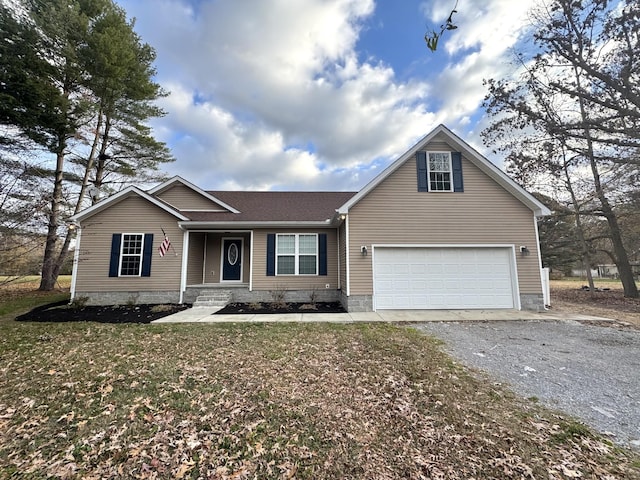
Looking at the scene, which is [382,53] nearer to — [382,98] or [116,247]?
[382,98]

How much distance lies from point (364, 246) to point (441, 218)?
2.96 m

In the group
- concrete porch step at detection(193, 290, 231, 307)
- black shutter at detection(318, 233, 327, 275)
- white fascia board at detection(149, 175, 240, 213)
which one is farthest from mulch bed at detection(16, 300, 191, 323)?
black shutter at detection(318, 233, 327, 275)

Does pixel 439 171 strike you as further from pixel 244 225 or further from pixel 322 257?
pixel 244 225

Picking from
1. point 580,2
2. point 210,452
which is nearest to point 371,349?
point 210,452

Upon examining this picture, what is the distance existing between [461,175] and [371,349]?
7.52 m

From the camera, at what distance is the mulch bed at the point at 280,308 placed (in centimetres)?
915

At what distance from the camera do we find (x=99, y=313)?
29.4 feet

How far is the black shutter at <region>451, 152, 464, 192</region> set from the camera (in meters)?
9.69

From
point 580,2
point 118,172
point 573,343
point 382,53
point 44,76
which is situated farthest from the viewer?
point 118,172

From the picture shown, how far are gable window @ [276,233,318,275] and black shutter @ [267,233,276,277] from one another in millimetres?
128

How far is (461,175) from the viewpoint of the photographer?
9.74 m

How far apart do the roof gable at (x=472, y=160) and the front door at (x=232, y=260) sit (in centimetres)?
565

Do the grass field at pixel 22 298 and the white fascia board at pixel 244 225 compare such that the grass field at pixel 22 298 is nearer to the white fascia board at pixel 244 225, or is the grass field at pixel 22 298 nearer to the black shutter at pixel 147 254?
the black shutter at pixel 147 254

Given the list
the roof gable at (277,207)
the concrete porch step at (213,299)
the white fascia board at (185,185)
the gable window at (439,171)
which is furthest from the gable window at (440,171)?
the concrete porch step at (213,299)
